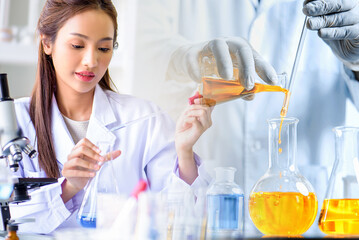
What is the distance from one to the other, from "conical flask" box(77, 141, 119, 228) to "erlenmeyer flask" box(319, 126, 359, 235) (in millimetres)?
571

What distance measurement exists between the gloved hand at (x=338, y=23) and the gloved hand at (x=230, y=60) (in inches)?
8.5

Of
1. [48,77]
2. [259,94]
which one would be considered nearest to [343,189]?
[259,94]

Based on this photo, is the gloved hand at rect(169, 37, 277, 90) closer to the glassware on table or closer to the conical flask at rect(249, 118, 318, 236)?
the conical flask at rect(249, 118, 318, 236)

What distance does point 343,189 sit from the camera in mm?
1305

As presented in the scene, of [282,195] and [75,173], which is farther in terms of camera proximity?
[75,173]

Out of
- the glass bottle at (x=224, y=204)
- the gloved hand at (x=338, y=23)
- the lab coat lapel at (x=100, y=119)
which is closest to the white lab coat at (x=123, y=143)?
the lab coat lapel at (x=100, y=119)

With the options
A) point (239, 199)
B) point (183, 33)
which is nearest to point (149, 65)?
point (183, 33)

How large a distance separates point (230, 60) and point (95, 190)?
61 cm

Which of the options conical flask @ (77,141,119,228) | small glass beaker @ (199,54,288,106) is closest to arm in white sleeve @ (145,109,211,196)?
small glass beaker @ (199,54,288,106)

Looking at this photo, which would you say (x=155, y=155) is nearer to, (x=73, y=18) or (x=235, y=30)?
(x=73, y=18)

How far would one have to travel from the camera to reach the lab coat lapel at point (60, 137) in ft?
5.33

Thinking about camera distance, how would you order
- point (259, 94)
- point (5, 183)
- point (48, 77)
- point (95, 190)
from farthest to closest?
point (259, 94)
point (48, 77)
point (95, 190)
point (5, 183)

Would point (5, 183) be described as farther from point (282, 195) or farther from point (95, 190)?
point (282, 195)

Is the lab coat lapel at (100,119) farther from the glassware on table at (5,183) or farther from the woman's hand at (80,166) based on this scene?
the glassware on table at (5,183)
